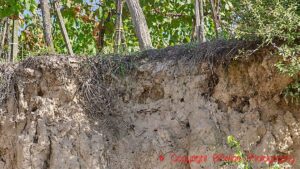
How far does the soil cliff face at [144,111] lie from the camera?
18.1ft

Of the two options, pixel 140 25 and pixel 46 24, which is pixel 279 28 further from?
pixel 46 24

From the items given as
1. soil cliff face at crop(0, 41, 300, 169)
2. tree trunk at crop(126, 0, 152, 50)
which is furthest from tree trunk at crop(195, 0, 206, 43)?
soil cliff face at crop(0, 41, 300, 169)

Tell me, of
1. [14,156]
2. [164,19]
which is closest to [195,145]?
[14,156]

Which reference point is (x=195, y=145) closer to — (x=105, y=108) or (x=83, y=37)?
(x=105, y=108)

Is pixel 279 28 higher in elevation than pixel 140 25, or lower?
lower

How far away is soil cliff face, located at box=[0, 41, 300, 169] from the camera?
217 inches

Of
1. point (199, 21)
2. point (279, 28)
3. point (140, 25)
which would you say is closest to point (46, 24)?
point (140, 25)

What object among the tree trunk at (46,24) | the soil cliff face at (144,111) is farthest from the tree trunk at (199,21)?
the tree trunk at (46,24)

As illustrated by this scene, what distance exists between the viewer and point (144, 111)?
6051mm

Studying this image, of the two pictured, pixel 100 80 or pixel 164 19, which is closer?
pixel 100 80

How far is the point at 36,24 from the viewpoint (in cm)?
1234

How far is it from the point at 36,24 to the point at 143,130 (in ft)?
23.0

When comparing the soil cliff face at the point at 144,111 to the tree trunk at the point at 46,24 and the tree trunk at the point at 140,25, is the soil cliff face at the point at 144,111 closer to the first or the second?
the tree trunk at the point at 140,25

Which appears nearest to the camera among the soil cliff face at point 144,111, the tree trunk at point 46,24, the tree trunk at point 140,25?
the soil cliff face at point 144,111
